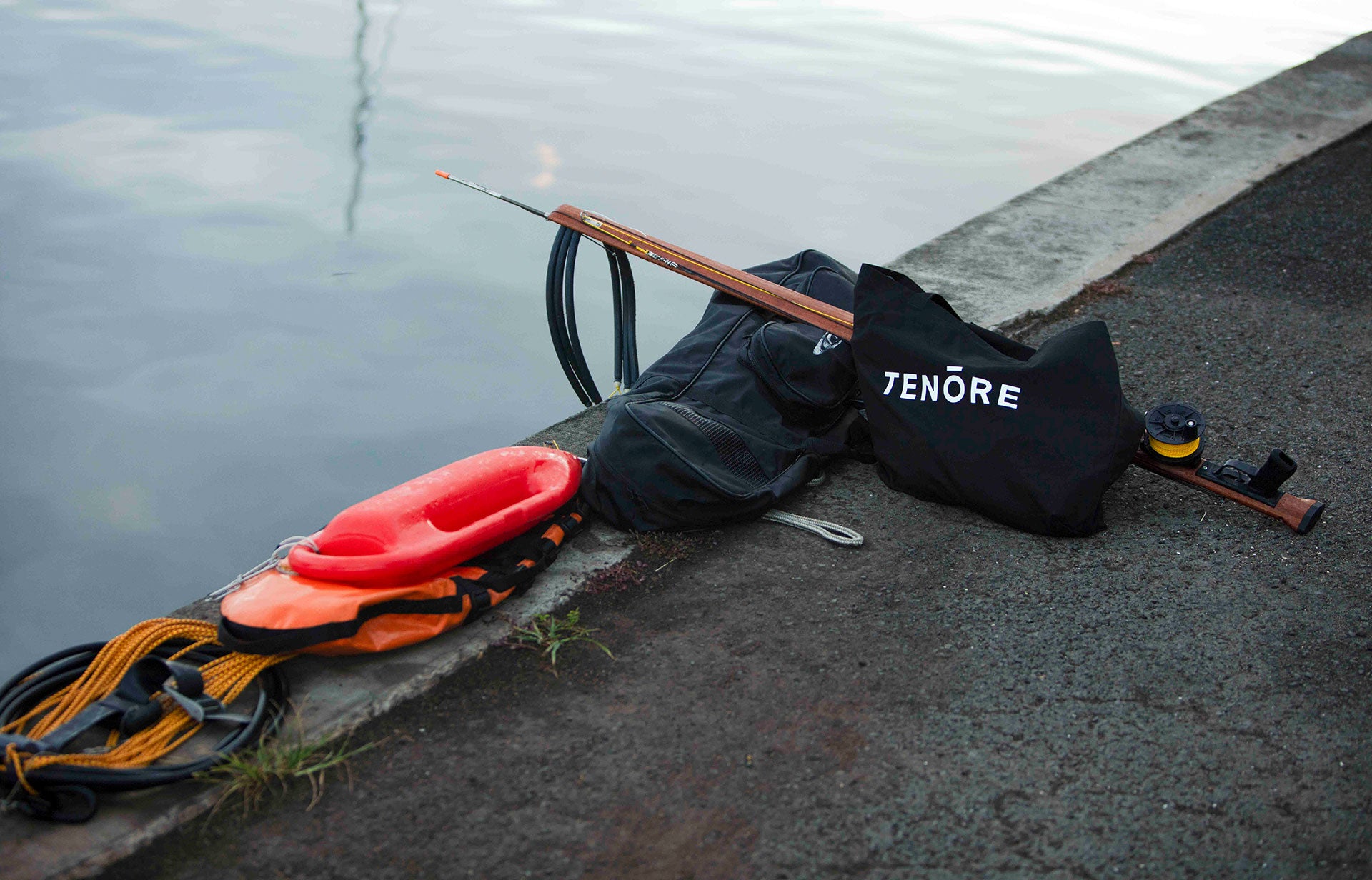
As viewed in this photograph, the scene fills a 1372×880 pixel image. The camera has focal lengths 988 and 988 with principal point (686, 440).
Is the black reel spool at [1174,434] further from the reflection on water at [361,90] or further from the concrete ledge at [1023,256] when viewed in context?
the reflection on water at [361,90]

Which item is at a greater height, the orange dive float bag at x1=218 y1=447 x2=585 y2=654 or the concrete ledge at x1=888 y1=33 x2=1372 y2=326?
the concrete ledge at x1=888 y1=33 x2=1372 y2=326

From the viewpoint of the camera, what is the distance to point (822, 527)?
95.0 inches

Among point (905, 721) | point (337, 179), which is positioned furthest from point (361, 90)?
point (905, 721)

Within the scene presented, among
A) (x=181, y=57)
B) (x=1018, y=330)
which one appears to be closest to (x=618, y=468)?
(x=1018, y=330)

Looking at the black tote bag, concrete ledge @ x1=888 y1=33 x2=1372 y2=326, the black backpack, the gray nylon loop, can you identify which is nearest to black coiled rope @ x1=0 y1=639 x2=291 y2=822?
the black backpack

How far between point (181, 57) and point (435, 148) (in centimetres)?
255

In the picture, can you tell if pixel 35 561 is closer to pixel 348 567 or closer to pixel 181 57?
pixel 348 567

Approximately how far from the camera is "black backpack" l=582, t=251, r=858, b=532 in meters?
2.31

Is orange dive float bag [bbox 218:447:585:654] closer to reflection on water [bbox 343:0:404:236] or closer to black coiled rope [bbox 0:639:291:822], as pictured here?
black coiled rope [bbox 0:639:291:822]

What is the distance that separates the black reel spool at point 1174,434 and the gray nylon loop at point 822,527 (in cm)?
77

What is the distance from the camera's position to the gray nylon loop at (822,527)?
237cm

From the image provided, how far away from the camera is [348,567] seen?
6.23 ft

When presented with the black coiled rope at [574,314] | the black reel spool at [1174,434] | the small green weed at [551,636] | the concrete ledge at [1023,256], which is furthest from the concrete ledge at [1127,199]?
the small green weed at [551,636]

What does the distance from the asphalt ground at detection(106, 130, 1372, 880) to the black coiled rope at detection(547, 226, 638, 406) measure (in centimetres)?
99
